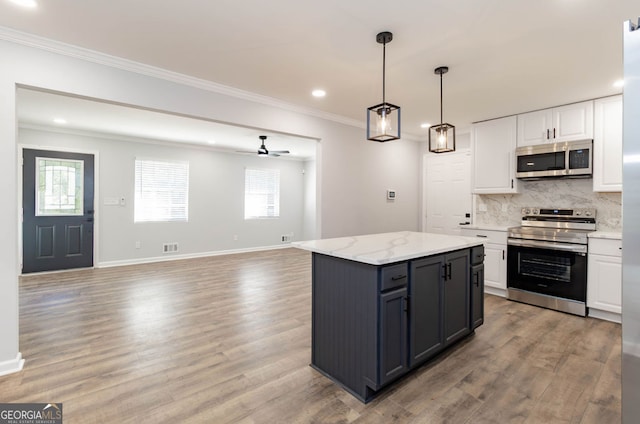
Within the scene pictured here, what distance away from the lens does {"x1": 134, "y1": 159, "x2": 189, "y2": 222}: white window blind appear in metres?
6.32

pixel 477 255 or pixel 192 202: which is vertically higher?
pixel 192 202

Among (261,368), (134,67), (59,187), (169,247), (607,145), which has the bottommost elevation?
(261,368)

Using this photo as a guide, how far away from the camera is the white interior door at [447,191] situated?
529 cm

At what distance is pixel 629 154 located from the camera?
1.02 metres

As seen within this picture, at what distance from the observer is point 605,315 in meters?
3.37

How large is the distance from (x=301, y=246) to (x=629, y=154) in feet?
5.95

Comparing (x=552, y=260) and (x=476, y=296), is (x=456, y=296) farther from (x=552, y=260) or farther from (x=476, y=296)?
(x=552, y=260)

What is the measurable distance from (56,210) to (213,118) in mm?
4273

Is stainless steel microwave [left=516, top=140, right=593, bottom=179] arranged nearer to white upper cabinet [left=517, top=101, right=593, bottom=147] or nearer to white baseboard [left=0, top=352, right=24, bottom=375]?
white upper cabinet [left=517, top=101, right=593, bottom=147]

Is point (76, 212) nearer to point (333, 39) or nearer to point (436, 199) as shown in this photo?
point (333, 39)

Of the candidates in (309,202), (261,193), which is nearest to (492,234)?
(309,202)

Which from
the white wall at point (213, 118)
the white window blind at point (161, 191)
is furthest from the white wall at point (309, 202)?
the white wall at point (213, 118)

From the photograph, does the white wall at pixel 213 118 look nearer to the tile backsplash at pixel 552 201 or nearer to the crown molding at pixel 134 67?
the crown molding at pixel 134 67

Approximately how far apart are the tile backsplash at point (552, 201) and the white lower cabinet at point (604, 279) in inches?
23.5
